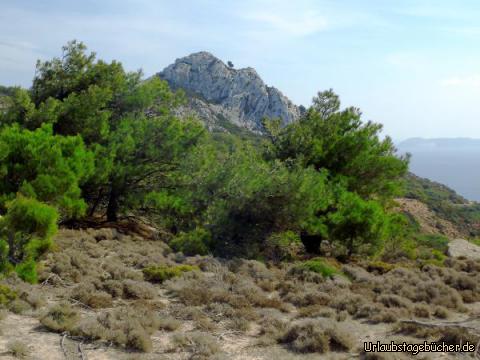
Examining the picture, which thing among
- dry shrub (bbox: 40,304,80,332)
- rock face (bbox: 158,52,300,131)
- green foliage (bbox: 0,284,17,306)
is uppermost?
rock face (bbox: 158,52,300,131)

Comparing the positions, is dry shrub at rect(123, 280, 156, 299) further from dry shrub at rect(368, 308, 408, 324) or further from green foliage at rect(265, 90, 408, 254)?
green foliage at rect(265, 90, 408, 254)

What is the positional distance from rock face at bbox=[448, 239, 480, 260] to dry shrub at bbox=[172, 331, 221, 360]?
1884 cm

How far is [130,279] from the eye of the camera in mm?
11789

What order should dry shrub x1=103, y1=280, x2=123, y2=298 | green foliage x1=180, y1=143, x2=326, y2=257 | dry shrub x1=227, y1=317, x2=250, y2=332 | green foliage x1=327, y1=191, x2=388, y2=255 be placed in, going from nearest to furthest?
dry shrub x1=227, y1=317, x2=250, y2=332, dry shrub x1=103, y1=280, x2=123, y2=298, green foliage x1=180, y1=143, x2=326, y2=257, green foliage x1=327, y1=191, x2=388, y2=255

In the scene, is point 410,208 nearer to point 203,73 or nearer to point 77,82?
point 77,82

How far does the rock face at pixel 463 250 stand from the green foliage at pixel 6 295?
21.0m

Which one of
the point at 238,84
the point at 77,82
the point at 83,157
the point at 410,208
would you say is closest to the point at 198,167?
the point at 83,157

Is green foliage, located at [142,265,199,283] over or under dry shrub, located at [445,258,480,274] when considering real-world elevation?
over

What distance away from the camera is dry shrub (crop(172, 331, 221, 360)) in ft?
25.3

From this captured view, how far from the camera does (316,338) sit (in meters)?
8.47

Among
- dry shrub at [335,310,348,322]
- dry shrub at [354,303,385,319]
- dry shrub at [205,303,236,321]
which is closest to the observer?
dry shrub at [205,303,236,321]

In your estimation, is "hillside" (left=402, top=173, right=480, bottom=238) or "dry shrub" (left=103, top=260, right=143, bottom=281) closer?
"dry shrub" (left=103, top=260, right=143, bottom=281)

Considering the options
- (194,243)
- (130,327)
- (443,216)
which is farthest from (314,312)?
(443,216)

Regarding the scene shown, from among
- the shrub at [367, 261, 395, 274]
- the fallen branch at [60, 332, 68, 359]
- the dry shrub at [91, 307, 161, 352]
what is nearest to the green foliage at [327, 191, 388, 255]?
the shrub at [367, 261, 395, 274]
